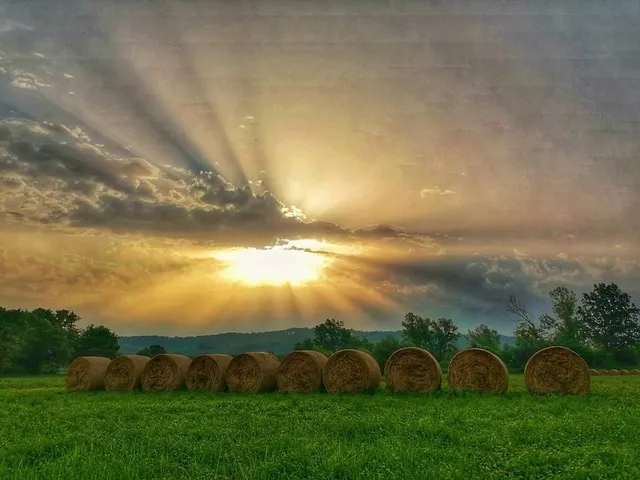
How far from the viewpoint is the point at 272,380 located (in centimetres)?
1978

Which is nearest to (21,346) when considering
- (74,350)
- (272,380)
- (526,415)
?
(74,350)

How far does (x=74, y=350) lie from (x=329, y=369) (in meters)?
56.4

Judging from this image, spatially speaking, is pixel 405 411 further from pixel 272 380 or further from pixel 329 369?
pixel 272 380

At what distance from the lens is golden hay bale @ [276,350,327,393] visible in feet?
62.3

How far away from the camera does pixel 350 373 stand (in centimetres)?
1828

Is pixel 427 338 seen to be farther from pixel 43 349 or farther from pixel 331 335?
pixel 43 349

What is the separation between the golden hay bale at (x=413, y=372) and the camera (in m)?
17.8

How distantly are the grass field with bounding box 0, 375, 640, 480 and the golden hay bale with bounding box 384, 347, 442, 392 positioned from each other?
421 centimetres

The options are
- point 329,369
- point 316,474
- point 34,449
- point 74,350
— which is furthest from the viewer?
point 74,350

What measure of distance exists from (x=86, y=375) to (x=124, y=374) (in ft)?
6.40

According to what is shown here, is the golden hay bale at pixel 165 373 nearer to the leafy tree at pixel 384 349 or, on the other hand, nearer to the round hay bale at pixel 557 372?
the round hay bale at pixel 557 372

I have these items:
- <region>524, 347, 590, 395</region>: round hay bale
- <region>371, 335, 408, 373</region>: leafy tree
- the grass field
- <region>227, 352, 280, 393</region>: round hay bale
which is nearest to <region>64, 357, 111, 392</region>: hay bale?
<region>227, 352, 280, 393</region>: round hay bale

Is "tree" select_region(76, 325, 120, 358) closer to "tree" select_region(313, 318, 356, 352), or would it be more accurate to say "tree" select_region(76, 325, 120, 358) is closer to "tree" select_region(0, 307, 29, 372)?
"tree" select_region(0, 307, 29, 372)

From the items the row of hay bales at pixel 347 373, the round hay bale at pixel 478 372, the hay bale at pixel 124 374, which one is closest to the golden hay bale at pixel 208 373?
the row of hay bales at pixel 347 373
